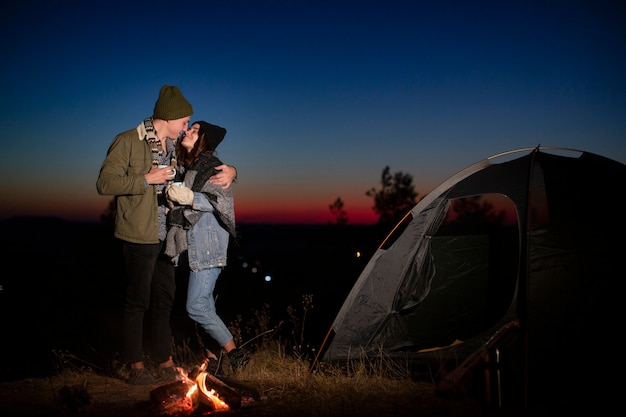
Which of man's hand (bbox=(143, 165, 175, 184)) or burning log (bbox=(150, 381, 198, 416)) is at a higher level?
man's hand (bbox=(143, 165, 175, 184))

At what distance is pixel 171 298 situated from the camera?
14.0ft

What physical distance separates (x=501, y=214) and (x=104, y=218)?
23254 mm

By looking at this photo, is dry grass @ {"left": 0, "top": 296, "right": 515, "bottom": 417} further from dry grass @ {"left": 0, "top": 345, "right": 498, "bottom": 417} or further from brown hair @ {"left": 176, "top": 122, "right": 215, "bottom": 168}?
brown hair @ {"left": 176, "top": 122, "right": 215, "bottom": 168}

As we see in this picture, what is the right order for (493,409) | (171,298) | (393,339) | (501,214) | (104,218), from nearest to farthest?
(493,409), (171,298), (393,339), (501,214), (104,218)

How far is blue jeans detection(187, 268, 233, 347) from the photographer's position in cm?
395

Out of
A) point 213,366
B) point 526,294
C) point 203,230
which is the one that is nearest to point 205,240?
point 203,230

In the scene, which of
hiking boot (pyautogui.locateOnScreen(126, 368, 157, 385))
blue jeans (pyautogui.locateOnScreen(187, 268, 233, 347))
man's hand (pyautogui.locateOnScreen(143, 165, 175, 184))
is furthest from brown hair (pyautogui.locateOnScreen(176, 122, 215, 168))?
hiking boot (pyautogui.locateOnScreen(126, 368, 157, 385))

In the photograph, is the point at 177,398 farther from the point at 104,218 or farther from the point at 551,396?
the point at 104,218

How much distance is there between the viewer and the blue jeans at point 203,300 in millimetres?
3947

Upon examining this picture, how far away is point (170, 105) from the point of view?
3.92 m

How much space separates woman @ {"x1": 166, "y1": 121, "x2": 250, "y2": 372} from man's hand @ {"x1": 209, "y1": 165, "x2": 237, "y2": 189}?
4 cm

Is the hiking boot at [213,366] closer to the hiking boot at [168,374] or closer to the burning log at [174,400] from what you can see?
the burning log at [174,400]

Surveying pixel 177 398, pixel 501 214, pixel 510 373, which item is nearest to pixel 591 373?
pixel 510 373

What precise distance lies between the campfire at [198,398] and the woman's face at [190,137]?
1879 millimetres
